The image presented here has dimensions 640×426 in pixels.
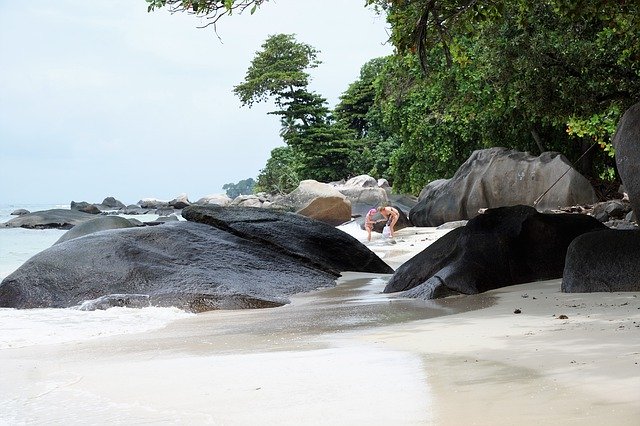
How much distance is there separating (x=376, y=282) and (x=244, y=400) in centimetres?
760

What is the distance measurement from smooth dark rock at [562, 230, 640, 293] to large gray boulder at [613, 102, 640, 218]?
2.68 feet

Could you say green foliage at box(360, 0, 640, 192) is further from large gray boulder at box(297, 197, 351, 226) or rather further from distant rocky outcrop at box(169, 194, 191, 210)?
distant rocky outcrop at box(169, 194, 191, 210)

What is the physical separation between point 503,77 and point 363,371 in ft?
38.9

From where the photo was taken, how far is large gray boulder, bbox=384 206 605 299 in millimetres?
8961

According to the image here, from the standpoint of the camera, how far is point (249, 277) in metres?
10.8

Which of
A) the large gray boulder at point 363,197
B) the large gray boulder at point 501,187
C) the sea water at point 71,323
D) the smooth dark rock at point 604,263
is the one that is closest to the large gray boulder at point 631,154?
the smooth dark rock at point 604,263

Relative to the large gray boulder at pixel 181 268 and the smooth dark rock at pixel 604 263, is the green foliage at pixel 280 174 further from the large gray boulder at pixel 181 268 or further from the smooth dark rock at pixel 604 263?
the smooth dark rock at pixel 604 263

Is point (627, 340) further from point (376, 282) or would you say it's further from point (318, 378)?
point (376, 282)

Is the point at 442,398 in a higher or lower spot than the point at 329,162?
lower

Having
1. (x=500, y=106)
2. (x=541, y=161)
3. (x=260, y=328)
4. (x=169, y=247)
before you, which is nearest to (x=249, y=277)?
(x=169, y=247)

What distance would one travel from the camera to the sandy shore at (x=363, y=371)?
3.65m

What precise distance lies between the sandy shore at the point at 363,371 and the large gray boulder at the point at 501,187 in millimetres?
15960

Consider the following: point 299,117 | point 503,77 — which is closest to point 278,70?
point 299,117

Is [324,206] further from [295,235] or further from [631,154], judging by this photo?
[631,154]
